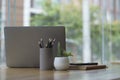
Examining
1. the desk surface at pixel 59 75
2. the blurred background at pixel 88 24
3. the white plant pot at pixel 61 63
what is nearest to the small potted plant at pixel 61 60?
the white plant pot at pixel 61 63

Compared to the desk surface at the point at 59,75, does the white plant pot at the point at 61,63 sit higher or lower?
higher

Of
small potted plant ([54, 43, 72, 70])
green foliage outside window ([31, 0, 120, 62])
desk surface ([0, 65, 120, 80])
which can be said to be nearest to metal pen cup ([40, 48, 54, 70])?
small potted plant ([54, 43, 72, 70])

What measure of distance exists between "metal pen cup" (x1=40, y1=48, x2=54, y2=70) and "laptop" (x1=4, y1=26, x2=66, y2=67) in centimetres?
8

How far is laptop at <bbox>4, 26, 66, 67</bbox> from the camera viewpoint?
2035 millimetres

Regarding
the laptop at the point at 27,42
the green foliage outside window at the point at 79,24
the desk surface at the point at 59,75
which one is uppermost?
the green foliage outside window at the point at 79,24

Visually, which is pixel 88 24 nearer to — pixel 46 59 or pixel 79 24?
pixel 79 24

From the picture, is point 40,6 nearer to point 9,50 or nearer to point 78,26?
point 78,26

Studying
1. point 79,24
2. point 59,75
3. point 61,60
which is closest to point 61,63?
point 61,60

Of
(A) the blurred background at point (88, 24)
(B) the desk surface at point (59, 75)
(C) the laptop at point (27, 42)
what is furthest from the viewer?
(A) the blurred background at point (88, 24)

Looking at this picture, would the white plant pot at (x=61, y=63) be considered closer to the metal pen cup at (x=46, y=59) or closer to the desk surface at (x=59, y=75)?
the metal pen cup at (x=46, y=59)

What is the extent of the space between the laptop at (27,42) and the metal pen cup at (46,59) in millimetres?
84

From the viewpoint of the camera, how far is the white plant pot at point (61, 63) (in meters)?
1.90

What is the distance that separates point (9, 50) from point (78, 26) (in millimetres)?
4185

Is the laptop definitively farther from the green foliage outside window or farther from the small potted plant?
the green foliage outside window
